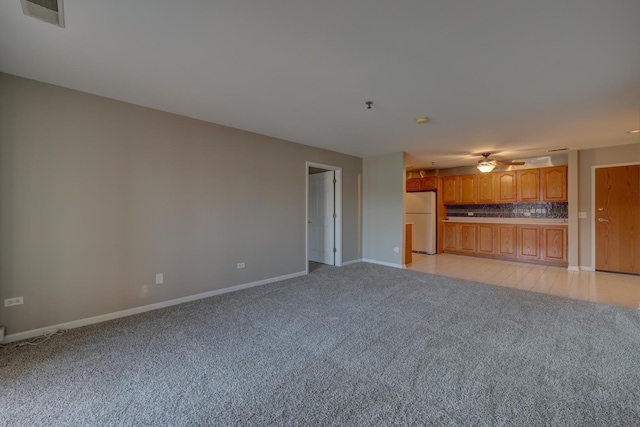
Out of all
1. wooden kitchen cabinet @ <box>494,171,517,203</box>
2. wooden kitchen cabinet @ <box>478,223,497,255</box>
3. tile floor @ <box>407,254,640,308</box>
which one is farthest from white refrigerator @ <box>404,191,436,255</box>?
wooden kitchen cabinet @ <box>494,171,517,203</box>

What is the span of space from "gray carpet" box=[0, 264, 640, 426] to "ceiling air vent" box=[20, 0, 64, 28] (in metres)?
2.41

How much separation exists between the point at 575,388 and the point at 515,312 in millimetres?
1419

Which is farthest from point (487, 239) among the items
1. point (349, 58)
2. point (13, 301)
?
point (13, 301)

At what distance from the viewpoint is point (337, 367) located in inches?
78.4

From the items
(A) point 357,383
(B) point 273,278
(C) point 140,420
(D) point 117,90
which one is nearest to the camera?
(C) point 140,420

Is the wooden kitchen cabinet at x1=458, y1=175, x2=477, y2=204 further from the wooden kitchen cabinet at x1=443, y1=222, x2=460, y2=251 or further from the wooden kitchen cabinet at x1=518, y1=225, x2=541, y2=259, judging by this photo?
the wooden kitchen cabinet at x1=518, y1=225, x2=541, y2=259

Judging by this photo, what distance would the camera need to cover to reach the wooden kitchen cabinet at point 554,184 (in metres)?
5.50

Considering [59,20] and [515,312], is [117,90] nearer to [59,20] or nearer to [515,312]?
[59,20]

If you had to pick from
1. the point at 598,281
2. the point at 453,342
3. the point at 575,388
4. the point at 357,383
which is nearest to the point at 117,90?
the point at 357,383

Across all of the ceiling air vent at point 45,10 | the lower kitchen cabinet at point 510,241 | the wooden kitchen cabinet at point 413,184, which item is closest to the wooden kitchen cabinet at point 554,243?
the lower kitchen cabinet at point 510,241

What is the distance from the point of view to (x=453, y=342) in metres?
2.38

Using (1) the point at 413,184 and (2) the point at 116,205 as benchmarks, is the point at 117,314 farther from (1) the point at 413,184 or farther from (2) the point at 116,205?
(1) the point at 413,184

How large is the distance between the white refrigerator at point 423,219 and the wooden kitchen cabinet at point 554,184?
7.44ft

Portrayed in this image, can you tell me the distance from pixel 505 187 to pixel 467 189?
2.71 ft
